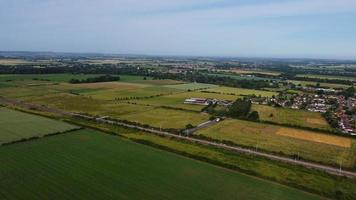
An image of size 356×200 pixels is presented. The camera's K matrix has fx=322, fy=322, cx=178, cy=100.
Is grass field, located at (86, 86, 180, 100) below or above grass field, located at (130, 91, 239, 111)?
above

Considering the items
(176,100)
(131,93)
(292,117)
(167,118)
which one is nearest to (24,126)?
(167,118)

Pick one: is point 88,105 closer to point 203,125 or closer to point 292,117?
point 203,125

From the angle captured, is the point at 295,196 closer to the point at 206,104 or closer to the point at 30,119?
the point at 30,119

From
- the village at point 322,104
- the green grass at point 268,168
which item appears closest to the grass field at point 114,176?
the green grass at point 268,168

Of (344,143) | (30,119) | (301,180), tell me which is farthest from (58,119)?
(344,143)

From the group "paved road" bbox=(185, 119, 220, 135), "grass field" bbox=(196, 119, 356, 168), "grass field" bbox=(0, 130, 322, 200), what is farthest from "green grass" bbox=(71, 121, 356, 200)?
"paved road" bbox=(185, 119, 220, 135)

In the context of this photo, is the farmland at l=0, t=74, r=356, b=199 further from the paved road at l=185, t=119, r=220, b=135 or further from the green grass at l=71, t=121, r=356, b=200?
the paved road at l=185, t=119, r=220, b=135
